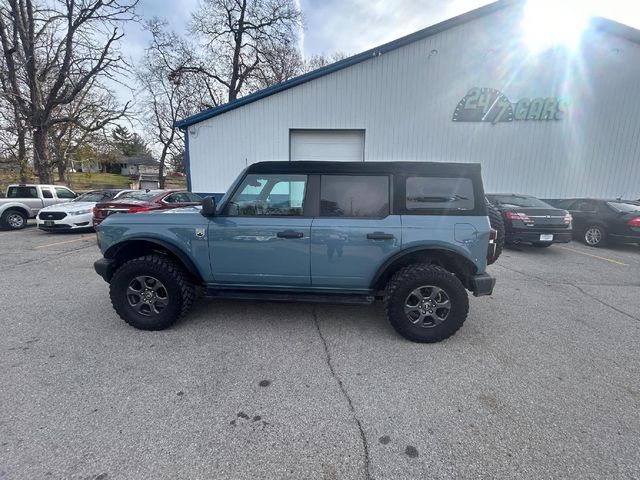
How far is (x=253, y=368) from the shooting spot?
2.60m

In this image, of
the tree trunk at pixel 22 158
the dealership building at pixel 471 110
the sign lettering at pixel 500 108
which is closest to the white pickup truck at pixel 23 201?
the dealership building at pixel 471 110

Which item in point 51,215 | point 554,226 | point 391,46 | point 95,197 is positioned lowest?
point 554,226

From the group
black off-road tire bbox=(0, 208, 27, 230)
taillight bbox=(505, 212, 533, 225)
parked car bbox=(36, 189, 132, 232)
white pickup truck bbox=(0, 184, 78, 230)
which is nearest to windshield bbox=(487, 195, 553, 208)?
taillight bbox=(505, 212, 533, 225)

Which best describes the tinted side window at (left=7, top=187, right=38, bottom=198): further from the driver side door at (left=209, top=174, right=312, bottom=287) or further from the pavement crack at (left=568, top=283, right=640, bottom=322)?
the pavement crack at (left=568, top=283, right=640, bottom=322)

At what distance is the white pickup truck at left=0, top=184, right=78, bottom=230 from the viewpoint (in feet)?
32.9

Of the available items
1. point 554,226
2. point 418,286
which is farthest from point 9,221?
point 554,226

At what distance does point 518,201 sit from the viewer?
27.0 ft

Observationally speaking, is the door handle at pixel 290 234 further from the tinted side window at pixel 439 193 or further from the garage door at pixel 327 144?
the garage door at pixel 327 144

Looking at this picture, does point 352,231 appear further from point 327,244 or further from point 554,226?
point 554,226

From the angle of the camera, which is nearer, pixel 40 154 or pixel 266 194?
pixel 266 194

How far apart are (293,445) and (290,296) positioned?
5.04 ft

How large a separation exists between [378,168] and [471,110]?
35.3 ft

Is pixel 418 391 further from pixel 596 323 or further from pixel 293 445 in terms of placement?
pixel 596 323

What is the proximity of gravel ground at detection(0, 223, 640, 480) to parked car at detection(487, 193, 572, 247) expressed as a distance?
379cm
